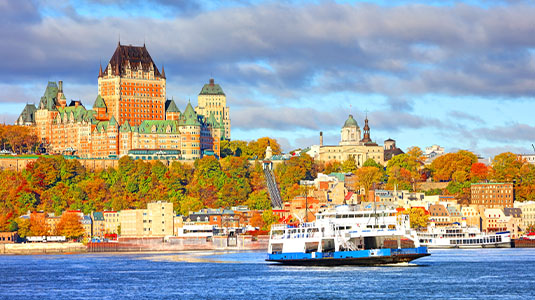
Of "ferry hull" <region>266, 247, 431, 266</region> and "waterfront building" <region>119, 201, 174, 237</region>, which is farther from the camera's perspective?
"waterfront building" <region>119, 201, 174, 237</region>

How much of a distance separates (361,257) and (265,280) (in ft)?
48.6

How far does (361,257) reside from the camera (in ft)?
389

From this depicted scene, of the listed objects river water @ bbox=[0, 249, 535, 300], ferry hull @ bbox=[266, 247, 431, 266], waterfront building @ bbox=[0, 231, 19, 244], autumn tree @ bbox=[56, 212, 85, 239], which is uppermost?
autumn tree @ bbox=[56, 212, 85, 239]

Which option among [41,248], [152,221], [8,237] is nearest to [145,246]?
[152,221]

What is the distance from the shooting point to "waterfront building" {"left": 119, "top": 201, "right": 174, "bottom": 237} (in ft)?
644

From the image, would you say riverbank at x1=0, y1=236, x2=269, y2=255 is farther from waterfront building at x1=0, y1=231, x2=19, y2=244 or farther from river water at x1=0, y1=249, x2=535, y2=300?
river water at x1=0, y1=249, x2=535, y2=300

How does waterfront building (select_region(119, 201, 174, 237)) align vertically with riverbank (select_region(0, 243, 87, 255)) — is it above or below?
above

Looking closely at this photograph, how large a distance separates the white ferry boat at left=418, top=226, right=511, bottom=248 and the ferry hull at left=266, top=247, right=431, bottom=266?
58522 millimetres

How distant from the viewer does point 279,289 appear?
98938mm

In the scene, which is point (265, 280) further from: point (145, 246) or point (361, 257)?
point (145, 246)

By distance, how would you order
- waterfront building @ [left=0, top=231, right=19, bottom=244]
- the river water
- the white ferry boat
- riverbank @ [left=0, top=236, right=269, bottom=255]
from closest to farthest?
the river water, the white ferry boat, riverbank @ [left=0, top=236, right=269, bottom=255], waterfront building @ [left=0, top=231, right=19, bottom=244]

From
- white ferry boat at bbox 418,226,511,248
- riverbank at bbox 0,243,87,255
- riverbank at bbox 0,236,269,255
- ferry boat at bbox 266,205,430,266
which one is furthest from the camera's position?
riverbank at bbox 0,236,269,255

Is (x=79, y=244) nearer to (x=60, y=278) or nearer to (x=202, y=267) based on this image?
(x=202, y=267)

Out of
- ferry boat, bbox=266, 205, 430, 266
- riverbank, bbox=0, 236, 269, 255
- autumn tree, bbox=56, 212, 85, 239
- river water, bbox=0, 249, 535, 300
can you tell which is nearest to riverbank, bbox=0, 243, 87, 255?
riverbank, bbox=0, 236, 269, 255
